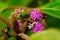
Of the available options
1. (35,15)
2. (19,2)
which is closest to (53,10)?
(35,15)

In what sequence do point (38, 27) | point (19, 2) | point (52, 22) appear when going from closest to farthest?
point (38, 27) < point (52, 22) < point (19, 2)

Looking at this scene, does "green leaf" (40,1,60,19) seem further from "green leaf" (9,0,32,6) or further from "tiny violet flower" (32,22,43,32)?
"green leaf" (9,0,32,6)

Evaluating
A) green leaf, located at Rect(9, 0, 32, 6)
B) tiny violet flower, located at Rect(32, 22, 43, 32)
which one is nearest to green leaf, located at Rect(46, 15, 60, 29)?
tiny violet flower, located at Rect(32, 22, 43, 32)

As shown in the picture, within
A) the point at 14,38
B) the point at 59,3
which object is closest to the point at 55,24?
the point at 59,3

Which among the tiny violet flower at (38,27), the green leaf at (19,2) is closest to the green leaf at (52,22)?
the tiny violet flower at (38,27)

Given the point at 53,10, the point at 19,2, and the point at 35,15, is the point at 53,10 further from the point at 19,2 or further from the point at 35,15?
the point at 19,2

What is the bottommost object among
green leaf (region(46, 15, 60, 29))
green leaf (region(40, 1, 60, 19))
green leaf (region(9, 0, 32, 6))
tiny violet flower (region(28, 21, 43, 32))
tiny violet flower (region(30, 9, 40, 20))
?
green leaf (region(46, 15, 60, 29))

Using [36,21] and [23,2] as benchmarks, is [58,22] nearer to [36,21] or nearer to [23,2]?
[36,21]

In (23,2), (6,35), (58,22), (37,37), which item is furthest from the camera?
(23,2)

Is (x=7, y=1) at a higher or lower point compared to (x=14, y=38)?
higher

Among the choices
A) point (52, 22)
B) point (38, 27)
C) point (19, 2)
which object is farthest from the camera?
point (19, 2)

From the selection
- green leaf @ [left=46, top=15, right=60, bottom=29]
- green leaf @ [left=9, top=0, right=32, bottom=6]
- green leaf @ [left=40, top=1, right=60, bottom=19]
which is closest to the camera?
green leaf @ [left=40, top=1, right=60, bottom=19]
